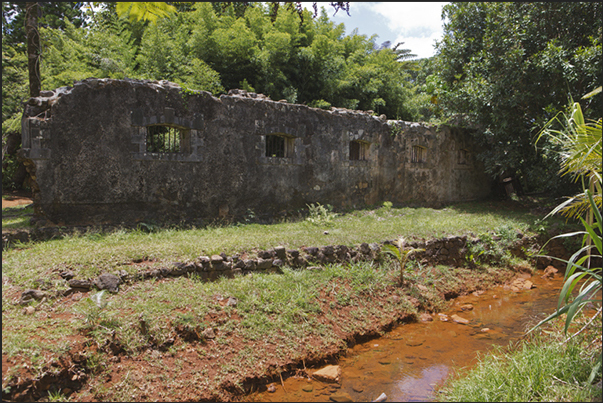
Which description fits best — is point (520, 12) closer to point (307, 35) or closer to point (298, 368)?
point (307, 35)

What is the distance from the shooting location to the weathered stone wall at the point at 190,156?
692 cm

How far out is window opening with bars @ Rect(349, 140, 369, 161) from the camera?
38.8ft

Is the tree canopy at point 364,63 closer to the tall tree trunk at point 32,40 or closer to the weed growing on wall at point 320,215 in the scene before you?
the tall tree trunk at point 32,40

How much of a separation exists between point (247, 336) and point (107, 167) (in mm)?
4684

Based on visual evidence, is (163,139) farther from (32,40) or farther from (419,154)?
(419,154)

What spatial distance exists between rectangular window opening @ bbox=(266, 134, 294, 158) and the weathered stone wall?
0.06 meters

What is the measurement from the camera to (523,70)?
409 inches

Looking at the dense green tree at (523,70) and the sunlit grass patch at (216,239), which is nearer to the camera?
the sunlit grass patch at (216,239)

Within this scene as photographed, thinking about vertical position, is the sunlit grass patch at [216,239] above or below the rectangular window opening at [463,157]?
below

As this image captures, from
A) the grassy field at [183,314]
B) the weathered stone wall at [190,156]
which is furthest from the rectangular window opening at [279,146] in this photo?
the grassy field at [183,314]

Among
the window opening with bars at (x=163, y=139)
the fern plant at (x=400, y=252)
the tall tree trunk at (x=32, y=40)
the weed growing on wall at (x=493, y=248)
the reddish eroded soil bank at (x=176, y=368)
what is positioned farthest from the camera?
the tall tree trunk at (x=32, y=40)

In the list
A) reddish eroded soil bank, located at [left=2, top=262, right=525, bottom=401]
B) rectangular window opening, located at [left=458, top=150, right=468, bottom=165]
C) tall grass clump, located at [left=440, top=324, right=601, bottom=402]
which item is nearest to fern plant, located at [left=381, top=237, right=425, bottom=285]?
reddish eroded soil bank, located at [left=2, top=262, right=525, bottom=401]

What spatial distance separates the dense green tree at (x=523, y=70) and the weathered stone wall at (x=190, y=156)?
113 inches

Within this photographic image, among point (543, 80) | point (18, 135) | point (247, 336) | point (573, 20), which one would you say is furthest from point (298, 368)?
point (18, 135)
